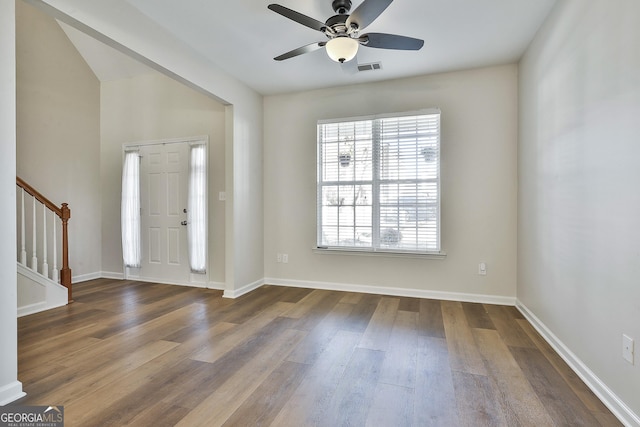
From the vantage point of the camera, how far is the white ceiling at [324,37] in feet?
8.37

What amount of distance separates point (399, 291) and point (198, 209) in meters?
2.95

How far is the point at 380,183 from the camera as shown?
4020 millimetres

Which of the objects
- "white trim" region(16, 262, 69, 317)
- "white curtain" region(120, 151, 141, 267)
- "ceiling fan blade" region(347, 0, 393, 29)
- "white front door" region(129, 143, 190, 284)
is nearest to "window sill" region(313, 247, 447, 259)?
"white front door" region(129, 143, 190, 284)

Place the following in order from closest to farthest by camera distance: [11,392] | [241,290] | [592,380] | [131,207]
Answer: [11,392]
[592,380]
[241,290]
[131,207]

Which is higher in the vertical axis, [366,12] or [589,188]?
[366,12]

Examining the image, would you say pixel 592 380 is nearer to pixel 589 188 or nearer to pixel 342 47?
pixel 589 188

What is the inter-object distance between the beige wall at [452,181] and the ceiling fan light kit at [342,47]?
170 cm

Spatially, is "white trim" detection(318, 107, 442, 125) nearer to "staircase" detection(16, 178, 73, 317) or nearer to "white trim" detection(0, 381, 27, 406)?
"staircase" detection(16, 178, 73, 317)

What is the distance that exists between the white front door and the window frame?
1.95 meters

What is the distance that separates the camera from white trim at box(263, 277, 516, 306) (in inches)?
→ 144

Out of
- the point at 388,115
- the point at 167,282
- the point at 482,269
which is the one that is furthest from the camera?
the point at 167,282

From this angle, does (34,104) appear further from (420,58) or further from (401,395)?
(401,395)

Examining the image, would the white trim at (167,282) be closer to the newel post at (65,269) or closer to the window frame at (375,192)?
the newel post at (65,269)

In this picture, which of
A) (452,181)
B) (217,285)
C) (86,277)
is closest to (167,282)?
(217,285)
